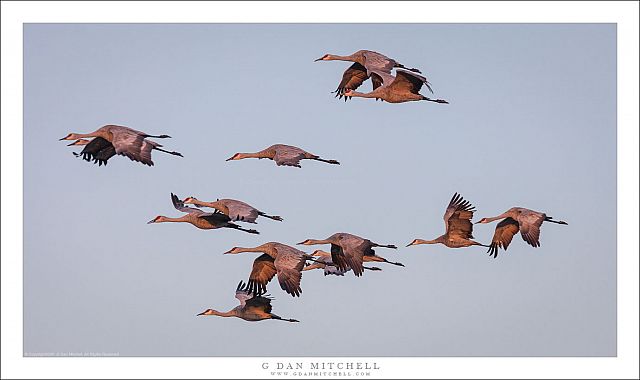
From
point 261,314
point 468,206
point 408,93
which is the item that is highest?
point 408,93

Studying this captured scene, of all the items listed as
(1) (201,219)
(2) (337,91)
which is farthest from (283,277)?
(2) (337,91)

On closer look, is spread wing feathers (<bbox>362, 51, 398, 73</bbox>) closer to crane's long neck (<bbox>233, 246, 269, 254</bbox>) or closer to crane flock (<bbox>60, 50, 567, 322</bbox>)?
crane flock (<bbox>60, 50, 567, 322</bbox>)

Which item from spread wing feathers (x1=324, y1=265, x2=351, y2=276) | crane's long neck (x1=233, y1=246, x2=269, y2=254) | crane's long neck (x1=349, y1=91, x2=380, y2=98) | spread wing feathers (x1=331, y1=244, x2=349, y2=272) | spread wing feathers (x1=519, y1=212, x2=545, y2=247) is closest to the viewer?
spread wing feathers (x1=331, y1=244, x2=349, y2=272)

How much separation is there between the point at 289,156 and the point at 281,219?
172 centimetres

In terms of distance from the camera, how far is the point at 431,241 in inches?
1666

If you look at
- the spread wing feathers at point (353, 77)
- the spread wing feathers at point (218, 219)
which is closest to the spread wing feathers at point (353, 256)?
the spread wing feathers at point (218, 219)

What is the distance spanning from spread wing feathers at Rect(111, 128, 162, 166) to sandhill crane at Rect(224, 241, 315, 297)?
145 inches

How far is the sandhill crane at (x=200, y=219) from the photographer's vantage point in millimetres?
39844

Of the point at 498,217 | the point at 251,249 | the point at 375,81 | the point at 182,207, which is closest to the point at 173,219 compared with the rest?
the point at 182,207

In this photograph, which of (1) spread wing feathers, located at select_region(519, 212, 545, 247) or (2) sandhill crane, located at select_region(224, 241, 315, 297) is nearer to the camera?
(2) sandhill crane, located at select_region(224, 241, 315, 297)

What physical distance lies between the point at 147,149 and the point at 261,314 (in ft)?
20.1

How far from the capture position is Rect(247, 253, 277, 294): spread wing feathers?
40125 mm

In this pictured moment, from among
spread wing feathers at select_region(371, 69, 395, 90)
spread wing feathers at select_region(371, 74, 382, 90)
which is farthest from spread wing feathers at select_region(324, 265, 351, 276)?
spread wing feathers at select_region(371, 69, 395, 90)

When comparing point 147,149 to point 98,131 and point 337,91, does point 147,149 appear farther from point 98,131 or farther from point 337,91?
point 337,91
